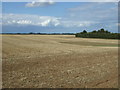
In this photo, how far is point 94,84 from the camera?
30.8ft

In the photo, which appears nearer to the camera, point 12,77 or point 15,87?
point 15,87

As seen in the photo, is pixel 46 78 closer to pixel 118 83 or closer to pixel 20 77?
pixel 20 77

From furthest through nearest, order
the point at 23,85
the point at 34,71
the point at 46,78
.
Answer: the point at 34,71 < the point at 46,78 < the point at 23,85

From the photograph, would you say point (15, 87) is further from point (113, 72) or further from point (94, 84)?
point (113, 72)

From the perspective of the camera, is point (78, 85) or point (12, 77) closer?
point (78, 85)

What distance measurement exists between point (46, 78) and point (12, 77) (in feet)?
5.63

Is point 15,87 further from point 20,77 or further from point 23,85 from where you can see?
point 20,77

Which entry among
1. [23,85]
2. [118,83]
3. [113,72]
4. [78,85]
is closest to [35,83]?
[23,85]

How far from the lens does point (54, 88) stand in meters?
8.79

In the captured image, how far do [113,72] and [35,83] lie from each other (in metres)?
4.49

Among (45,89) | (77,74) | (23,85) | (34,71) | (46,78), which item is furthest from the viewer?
(34,71)

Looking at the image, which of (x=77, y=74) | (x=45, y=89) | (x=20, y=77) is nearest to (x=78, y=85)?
(x=45, y=89)

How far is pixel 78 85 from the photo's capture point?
922cm

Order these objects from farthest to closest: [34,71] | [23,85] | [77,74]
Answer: [34,71] < [77,74] < [23,85]
